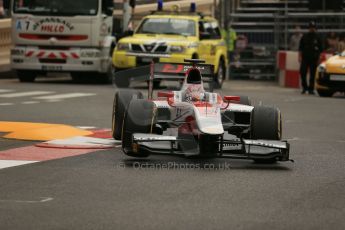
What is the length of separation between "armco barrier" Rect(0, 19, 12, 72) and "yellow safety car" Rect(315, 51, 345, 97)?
30.6ft

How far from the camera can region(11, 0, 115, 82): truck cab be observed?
31.3 metres

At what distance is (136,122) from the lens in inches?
529

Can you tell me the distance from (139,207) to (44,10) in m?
21.9

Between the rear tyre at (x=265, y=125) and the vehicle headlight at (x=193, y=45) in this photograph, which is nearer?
the rear tyre at (x=265, y=125)

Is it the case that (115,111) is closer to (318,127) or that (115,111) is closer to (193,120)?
(193,120)

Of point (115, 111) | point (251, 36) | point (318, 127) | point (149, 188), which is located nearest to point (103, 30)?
point (251, 36)

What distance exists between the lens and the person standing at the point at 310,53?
30625mm

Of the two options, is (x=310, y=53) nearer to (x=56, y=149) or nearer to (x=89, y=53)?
(x=89, y=53)

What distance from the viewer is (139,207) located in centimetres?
1000

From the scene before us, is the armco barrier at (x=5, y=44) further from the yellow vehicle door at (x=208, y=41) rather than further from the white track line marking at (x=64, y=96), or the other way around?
the white track line marking at (x=64, y=96)

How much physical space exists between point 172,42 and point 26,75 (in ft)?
14.1

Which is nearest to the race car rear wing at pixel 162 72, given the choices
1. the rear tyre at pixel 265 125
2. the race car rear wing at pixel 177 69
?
the race car rear wing at pixel 177 69

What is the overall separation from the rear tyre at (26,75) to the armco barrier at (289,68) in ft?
22.8

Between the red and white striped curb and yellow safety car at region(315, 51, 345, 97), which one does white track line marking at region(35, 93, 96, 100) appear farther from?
the red and white striped curb
